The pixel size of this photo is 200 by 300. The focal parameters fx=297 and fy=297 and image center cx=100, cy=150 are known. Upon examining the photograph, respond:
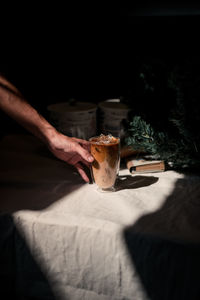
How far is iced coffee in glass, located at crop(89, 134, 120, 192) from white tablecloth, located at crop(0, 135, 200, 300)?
0.14 ft

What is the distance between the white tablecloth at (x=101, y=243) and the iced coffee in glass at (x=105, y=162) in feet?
0.14

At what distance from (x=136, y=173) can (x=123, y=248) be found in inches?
17.8

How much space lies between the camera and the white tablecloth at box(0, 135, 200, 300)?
2.68 feet

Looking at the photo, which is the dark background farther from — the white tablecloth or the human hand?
the white tablecloth

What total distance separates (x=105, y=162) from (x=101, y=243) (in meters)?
0.31

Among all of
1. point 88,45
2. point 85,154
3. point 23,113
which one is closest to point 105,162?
point 85,154

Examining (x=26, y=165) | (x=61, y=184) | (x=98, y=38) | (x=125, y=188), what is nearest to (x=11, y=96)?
(x=26, y=165)

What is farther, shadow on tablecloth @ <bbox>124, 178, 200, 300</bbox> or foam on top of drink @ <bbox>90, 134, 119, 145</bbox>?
foam on top of drink @ <bbox>90, 134, 119, 145</bbox>

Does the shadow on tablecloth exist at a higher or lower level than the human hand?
lower

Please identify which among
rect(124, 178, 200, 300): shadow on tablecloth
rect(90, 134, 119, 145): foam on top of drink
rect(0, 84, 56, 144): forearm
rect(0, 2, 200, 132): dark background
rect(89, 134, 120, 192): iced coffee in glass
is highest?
rect(0, 2, 200, 132): dark background

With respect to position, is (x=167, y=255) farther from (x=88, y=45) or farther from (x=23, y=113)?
(x=88, y=45)

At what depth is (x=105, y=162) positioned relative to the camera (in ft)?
3.55

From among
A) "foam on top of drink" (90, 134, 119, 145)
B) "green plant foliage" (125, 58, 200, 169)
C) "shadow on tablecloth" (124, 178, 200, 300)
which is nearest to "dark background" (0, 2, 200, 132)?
"green plant foliage" (125, 58, 200, 169)

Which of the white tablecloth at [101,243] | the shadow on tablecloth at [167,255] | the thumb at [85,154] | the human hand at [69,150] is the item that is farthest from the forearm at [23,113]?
the shadow on tablecloth at [167,255]
